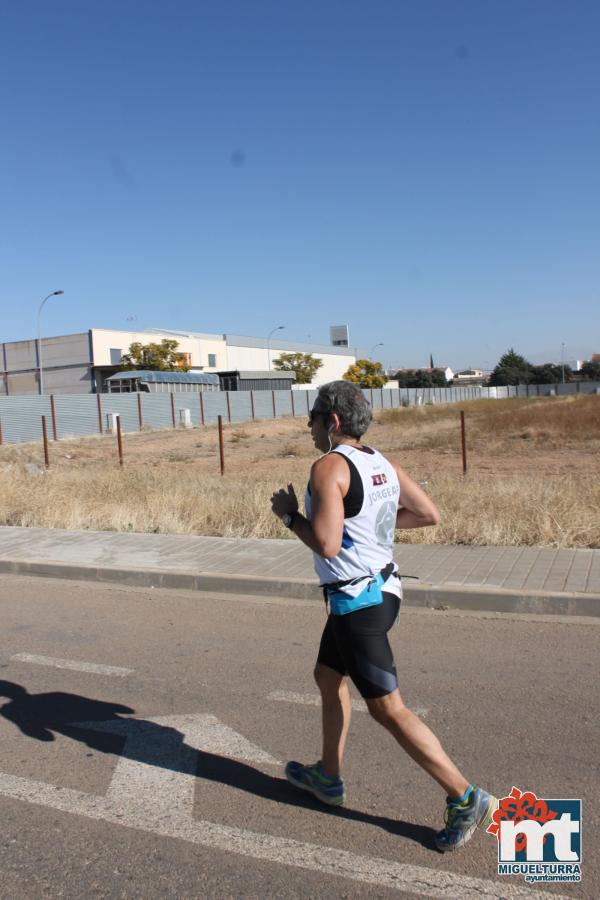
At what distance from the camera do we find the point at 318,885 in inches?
115

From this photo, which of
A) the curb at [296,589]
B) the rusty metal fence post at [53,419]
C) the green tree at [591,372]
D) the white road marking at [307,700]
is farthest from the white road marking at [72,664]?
the green tree at [591,372]

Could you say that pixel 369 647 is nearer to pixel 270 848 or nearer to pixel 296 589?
pixel 270 848

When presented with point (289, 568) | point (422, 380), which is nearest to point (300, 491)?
point (289, 568)

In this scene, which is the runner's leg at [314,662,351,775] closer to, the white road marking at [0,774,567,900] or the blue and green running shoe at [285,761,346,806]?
the blue and green running shoe at [285,761,346,806]

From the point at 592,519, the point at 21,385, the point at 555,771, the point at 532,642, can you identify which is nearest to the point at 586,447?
the point at 592,519

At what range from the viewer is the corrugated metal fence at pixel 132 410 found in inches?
1458

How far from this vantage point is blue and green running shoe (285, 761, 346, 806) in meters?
3.47

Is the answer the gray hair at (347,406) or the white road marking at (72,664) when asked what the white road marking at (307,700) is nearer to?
the white road marking at (72,664)

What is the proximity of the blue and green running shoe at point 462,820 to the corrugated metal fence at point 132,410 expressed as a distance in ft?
70.5

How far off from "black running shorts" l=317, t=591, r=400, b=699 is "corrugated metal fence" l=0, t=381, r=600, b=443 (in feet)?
70.1

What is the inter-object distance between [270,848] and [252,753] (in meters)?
→ 0.90

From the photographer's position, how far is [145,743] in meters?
4.25

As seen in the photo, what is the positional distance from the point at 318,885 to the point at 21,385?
73.9 meters

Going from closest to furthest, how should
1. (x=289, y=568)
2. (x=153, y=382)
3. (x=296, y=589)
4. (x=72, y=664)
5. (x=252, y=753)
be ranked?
1. (x=252, y=753)
2. (x=72, y=664)
3. (x=296, y=589)
4. (x=289, y=568)
5. (x=153, y=382)
